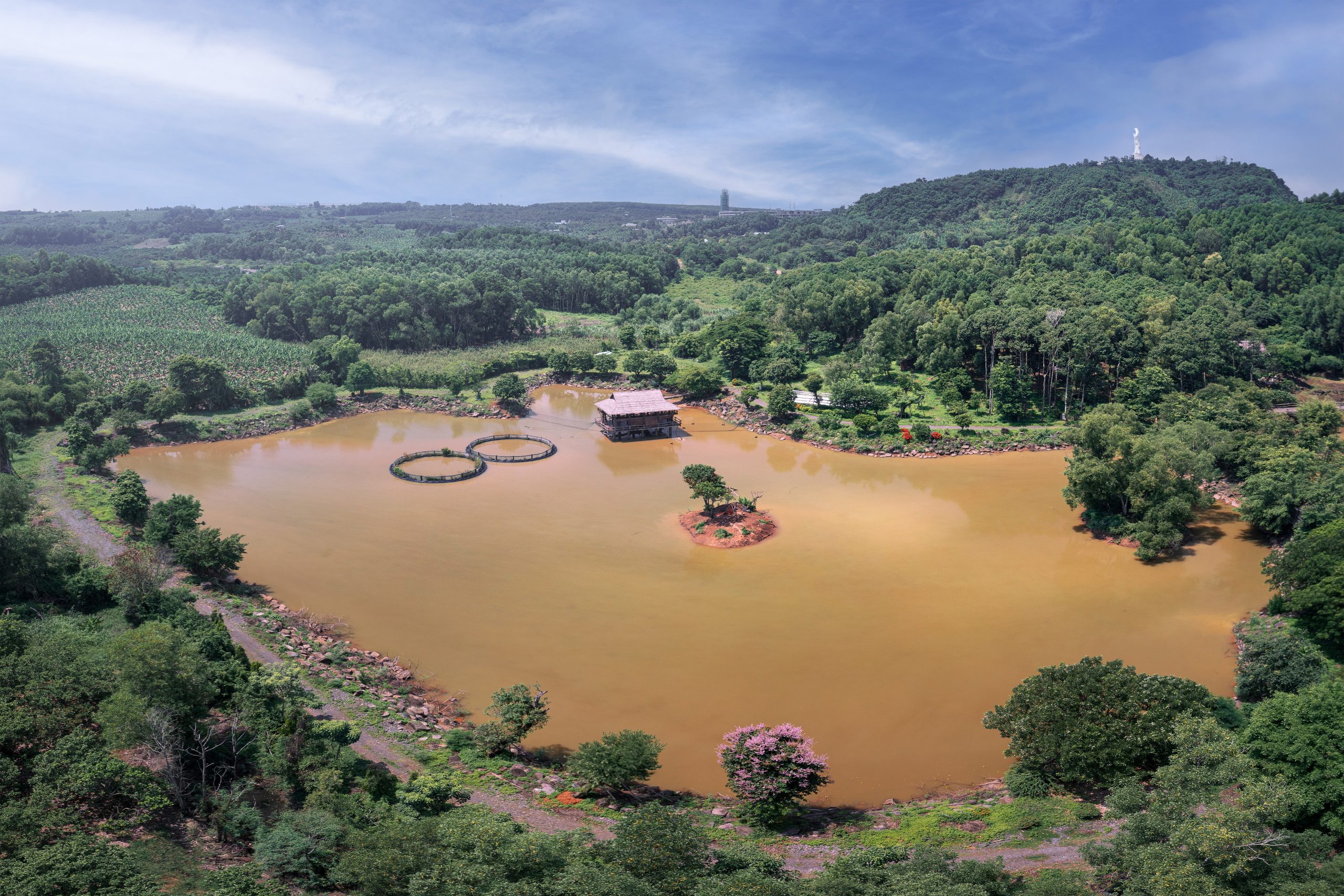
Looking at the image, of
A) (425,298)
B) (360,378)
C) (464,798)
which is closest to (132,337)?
(360,378)

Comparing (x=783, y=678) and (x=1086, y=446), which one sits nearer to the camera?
(x=783, y=678)

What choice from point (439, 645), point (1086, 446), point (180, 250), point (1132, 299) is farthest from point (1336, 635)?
point (180, 250)

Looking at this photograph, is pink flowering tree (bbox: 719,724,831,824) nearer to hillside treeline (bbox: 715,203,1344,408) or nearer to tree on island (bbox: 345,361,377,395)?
hillside treeline (bbox: 715,203,1344,408)

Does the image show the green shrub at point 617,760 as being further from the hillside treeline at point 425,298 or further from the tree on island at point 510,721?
the hillside treeline at point 425,298

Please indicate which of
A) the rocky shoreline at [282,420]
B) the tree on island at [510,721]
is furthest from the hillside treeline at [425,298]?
the tree on island at [510,721]

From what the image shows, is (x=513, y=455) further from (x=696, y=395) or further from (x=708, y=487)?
(x=696, y=395)

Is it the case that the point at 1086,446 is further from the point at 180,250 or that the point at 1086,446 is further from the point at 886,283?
the point at 180,250

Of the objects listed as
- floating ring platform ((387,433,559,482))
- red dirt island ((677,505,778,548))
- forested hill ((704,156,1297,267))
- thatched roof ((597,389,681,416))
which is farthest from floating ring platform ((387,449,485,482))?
forested hill ((704,156,1297,267))
